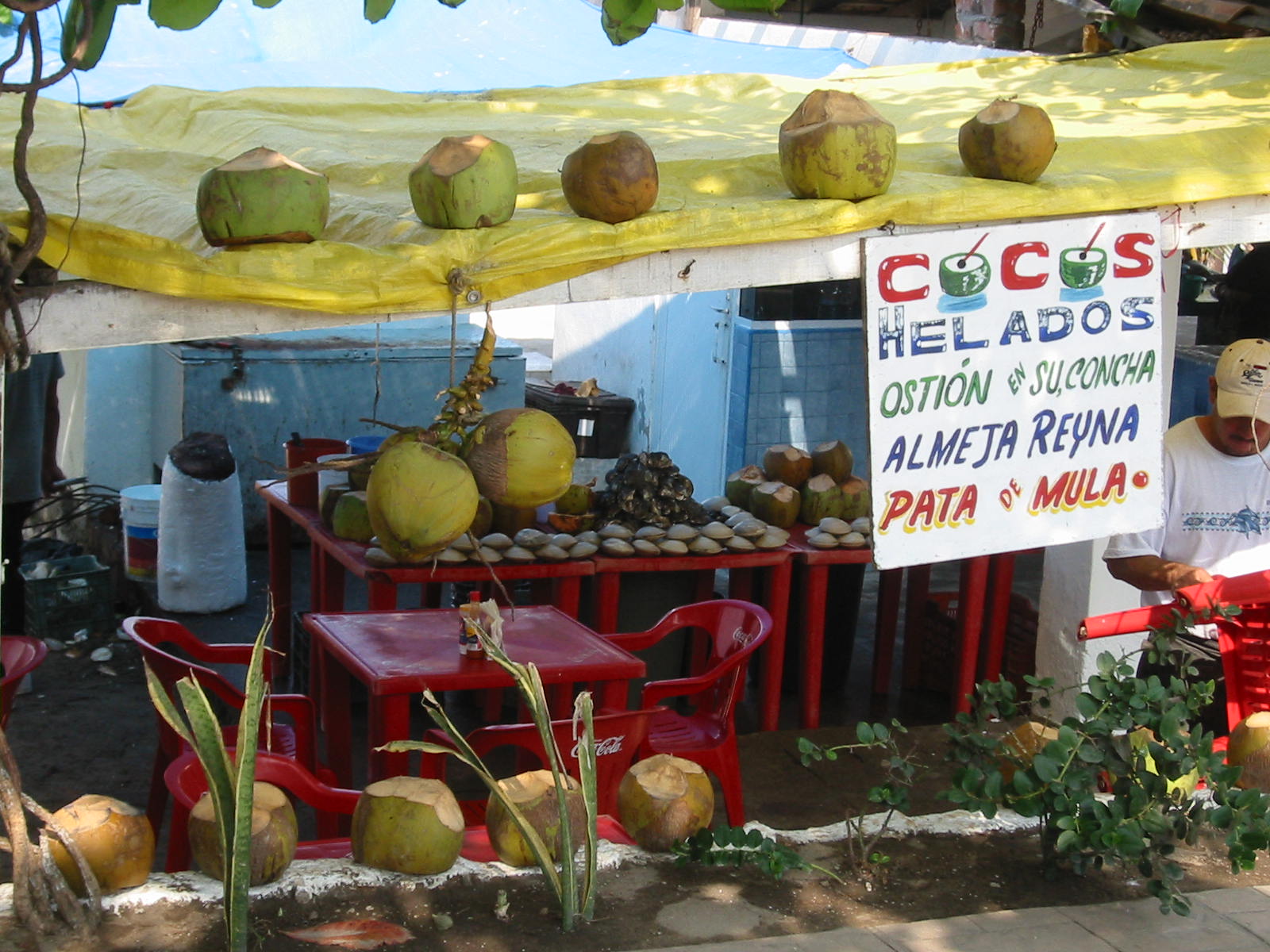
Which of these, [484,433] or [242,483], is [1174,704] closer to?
[484,433]

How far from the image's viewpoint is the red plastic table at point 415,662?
3.86 m

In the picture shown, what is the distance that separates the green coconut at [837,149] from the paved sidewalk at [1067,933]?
67.1 inches

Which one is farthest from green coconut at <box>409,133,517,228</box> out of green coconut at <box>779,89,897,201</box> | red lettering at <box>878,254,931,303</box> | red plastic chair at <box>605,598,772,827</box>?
red plastic chair at <box>605,598,772,827</box>

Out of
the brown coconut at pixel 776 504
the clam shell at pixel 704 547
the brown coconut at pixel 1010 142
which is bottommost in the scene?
the clam shell at pixel 704 547

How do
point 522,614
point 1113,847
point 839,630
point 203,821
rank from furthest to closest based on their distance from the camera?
point 839,630
point 522,614
point 1113,847
point 203,821

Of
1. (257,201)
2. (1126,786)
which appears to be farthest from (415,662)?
(1126,786)

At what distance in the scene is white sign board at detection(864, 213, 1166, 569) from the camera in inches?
138

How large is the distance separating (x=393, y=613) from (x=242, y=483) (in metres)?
4.05

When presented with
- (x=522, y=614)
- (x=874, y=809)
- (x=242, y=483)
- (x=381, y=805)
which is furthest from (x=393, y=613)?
(x=242, y=483)

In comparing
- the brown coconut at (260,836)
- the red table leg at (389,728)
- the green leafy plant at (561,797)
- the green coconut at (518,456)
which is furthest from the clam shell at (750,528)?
the green coconut at (518,456)

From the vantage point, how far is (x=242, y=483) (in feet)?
26.9

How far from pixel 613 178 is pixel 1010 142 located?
3.55ft

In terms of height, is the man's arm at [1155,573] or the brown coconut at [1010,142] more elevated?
the brown coconut at [1010,142]

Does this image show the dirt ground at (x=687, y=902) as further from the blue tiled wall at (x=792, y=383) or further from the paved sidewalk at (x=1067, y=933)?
the blue tiled wall at (x=792, y=383)
